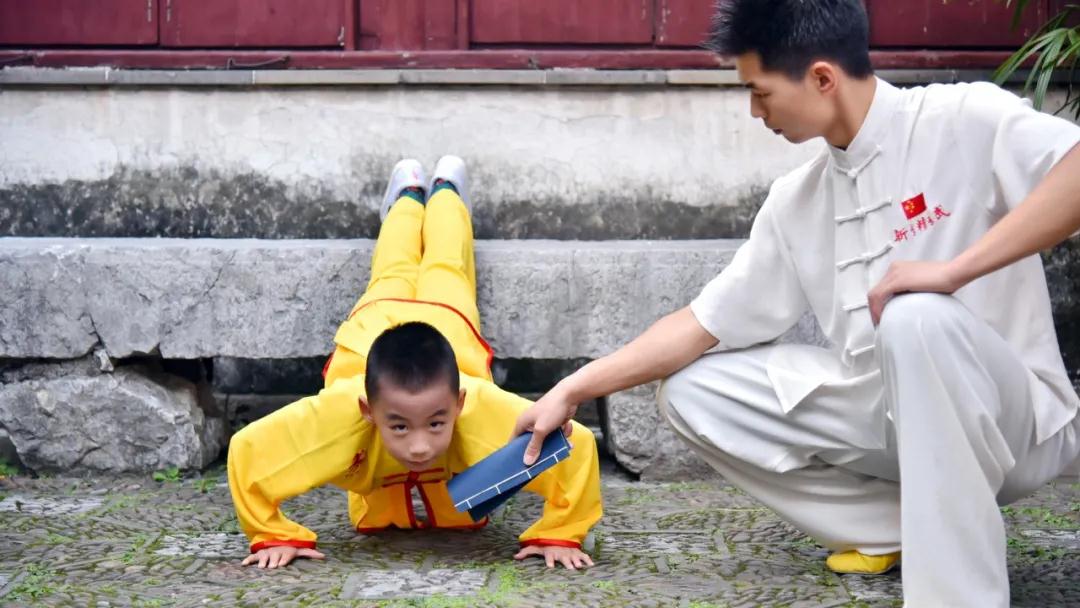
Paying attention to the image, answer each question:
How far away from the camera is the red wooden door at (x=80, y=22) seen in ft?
16.2

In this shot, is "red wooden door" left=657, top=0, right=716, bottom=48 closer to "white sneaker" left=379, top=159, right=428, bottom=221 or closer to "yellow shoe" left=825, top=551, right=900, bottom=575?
"white sneaker" left=379, top=159, right=428, bottom=221

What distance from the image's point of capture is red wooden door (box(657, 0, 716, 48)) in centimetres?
496

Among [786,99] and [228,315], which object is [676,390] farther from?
[228,315]

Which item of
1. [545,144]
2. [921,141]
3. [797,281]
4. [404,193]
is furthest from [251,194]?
[921,141]

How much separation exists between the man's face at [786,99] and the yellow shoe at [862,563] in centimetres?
98

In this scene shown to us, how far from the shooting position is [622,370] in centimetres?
303

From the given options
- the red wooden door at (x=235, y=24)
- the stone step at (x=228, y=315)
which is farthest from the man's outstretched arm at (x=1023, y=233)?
the red wooden door at (x=235, y=24)

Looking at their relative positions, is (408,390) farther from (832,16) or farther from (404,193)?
(404,193)

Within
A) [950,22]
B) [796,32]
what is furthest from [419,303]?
[950,22]

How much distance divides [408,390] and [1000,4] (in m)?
3.02

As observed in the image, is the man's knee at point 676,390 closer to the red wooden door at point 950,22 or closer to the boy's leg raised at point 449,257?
the boy's leg raised at point 449,257

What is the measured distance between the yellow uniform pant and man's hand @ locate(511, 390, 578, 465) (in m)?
0.54

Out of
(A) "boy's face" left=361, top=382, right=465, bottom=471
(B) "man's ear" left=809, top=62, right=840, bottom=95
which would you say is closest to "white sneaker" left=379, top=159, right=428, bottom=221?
(A) "boy's face" left=361, top=382, right=465, bottom=471

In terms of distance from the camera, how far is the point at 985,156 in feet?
9.10
